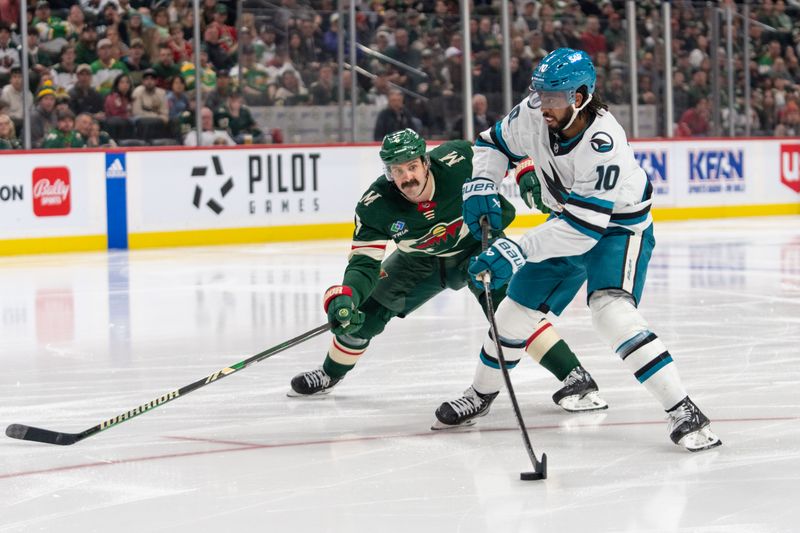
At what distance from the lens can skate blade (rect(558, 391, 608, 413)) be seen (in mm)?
4547

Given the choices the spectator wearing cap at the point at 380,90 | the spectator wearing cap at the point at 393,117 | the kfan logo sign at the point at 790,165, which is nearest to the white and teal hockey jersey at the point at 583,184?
the spectator wearing cap at the point at 380,90

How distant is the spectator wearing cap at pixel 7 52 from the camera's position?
10.8 meters

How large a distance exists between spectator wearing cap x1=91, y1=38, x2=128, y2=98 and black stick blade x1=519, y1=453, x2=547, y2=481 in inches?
331

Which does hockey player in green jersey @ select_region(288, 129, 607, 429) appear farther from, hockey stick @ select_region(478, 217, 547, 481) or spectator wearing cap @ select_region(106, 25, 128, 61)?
spectator wearing cap @ select_region(106, 25, 128, 61)

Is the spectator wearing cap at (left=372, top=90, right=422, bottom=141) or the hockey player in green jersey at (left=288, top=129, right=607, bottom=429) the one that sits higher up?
the spectator wearing cap at (left=372, top=90, right=422, bottom=141)

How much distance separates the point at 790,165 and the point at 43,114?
852cm

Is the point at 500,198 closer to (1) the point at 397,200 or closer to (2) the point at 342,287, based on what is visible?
(1) the point at 397,200

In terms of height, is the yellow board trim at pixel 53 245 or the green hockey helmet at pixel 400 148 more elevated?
the green hockey helmet at pixel 400 148

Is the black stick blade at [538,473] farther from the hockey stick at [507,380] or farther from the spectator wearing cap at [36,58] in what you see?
the spectator wearing cap at [36,58]

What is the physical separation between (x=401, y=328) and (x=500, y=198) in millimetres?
2142

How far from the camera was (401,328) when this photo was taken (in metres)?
6.60

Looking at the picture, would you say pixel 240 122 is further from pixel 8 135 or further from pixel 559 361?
pixel 559 361

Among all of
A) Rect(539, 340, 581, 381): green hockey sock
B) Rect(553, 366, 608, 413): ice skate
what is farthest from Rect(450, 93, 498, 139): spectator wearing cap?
Rect(553, 366, 608, 413): ice skate

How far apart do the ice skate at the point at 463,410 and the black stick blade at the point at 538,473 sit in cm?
74
